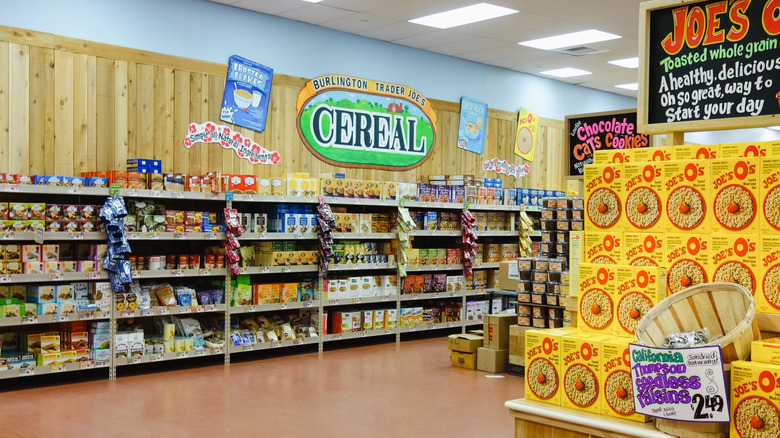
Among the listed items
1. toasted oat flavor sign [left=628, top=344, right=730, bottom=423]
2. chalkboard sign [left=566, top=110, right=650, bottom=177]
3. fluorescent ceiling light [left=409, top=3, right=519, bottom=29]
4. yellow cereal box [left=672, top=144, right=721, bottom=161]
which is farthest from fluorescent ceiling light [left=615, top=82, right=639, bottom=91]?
toasted oat flavor sign [left=628, top=344, right=730, bottom=423]

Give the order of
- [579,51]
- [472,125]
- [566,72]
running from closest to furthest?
[579,51] < [472,125] < [566,72]

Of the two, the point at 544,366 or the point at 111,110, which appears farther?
the point at 111,110

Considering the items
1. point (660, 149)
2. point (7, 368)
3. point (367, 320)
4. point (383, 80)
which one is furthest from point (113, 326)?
point (660, 149)

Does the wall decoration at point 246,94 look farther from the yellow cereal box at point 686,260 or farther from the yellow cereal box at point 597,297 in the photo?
the yellow cereal box at point 686,260

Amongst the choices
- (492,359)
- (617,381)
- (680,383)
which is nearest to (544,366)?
(617,381)

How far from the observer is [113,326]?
720 centimetres

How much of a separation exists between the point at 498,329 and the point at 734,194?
4.89 m

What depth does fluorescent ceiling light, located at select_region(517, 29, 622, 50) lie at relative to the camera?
32.6ft

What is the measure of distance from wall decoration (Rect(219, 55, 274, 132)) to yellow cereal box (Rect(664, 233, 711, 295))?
249 inches

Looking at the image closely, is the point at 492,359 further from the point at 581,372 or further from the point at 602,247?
the point at 581,372

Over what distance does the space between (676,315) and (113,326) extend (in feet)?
18.7

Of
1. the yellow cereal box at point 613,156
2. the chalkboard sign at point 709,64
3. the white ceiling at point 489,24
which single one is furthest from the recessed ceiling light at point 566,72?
the yellow cereal box at point 613,156

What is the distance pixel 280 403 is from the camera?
631cm

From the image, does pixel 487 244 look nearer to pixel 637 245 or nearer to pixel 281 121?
pixel 281 121
